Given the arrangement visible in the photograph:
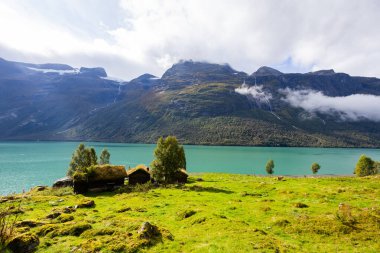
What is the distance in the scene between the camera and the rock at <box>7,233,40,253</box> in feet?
50.6

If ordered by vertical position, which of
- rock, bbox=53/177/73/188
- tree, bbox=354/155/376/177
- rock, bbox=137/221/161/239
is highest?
rock, bbox=137/221/161/239

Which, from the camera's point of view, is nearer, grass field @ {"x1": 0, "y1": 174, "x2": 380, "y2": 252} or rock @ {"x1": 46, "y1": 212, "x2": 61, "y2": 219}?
grass field @ {"x1": 0, "y1": 174, "x2": 380, "y2": 252}

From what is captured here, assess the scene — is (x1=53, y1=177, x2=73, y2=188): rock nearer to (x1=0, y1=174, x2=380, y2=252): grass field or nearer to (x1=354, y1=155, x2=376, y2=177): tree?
(x1=0, y1=174, x2=380, y2=252): grass field

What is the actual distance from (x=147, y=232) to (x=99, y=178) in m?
37.4

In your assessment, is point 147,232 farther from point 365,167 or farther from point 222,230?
point 365,167

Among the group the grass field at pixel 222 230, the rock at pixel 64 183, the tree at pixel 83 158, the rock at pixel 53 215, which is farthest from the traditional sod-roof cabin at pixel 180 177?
the rock at pixel 53 215

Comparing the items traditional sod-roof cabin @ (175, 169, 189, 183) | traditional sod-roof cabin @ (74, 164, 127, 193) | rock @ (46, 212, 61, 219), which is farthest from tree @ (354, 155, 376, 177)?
rock @ (46, 212, 61, 219)

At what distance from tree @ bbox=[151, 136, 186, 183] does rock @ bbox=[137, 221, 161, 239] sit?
1540 inches

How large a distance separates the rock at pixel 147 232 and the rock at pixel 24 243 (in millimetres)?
6755

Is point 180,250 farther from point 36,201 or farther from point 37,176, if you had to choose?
point 37,176

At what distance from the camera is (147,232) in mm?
18938

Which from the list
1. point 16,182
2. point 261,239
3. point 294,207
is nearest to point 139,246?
point 261,239

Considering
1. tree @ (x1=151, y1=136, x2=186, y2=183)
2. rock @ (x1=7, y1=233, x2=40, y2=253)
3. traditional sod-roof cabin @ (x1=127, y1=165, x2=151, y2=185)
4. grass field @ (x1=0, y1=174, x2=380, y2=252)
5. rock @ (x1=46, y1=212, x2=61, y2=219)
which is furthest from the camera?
traditional sod-roof cabin @ (x1=127, y1=165, x2=151, y2=185)

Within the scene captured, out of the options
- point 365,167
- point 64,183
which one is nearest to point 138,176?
point 64,183
